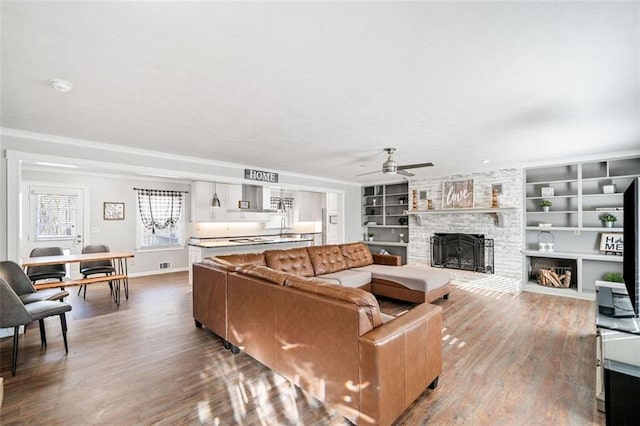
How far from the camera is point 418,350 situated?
2.01 metres

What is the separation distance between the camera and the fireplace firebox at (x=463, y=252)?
6137 millimetres

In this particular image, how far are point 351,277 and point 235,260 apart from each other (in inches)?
71.1

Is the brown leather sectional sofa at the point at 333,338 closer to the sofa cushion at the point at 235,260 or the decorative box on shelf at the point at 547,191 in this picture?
the sofa cushion at the point at 235,260

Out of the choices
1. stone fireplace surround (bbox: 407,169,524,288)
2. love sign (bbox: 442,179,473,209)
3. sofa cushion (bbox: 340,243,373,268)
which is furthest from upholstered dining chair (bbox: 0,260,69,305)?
love sign (bbox: 442,179,473,209)

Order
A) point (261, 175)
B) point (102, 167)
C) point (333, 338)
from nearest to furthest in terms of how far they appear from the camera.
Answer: point (333, 338), point (102, 167), point (261, 175)

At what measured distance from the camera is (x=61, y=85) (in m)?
2.27

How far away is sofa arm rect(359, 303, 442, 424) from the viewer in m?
1.68

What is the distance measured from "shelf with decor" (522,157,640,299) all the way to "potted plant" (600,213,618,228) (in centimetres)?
2

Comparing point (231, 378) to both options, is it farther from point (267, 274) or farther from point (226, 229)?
point (226, 229)

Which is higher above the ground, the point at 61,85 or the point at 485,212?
the point at 61,85

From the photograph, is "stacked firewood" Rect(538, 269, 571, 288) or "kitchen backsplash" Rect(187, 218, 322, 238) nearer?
"stacked firewood" Rect(538, 269, 571, 288)

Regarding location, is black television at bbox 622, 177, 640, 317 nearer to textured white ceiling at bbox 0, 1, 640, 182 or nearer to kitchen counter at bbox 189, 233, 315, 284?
textured white ceiling at bbox 0, 1, 640, 182

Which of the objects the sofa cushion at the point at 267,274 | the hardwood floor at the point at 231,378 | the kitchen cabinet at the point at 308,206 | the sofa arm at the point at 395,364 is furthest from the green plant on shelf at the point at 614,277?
the kitchen cabinet at the point at 308,206

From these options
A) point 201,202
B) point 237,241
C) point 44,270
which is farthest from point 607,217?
point 44,270
